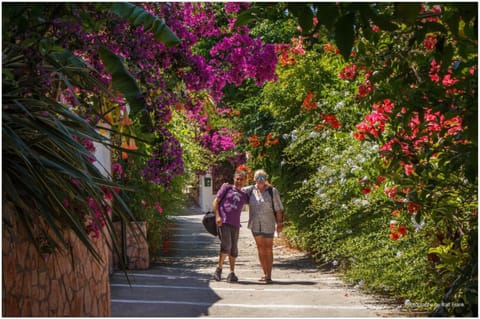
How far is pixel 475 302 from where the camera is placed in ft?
18.2

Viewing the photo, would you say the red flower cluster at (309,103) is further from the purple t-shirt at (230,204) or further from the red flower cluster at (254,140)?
the red flower cluster at (254,140)

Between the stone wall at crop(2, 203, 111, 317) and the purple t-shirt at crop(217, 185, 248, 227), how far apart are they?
388 centimetres

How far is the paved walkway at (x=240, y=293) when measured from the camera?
893 centimetres

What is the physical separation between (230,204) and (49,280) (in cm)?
546

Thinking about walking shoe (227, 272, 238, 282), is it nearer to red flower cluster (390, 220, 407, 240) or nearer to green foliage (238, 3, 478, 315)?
green foliage (238, 3, 478, 315)

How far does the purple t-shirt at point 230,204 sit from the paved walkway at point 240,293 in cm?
94

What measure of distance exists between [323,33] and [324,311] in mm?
4464

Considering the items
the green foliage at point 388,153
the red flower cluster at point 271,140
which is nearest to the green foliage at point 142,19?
the green foliage at point 388,153

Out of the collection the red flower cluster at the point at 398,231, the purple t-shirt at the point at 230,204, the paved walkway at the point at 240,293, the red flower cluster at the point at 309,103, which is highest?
the red flower cluster at the point at 309,103

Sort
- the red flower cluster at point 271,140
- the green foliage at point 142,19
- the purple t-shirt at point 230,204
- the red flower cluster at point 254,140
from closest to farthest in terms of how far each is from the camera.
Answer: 1. the green foliage at point 142,19
2. the purple t-shirt at point 230,204
3. the red flower cluster at point 271,140
4. the red flower cluster at point 254,140

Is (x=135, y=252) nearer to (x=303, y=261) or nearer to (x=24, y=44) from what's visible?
(x=303, y=261)

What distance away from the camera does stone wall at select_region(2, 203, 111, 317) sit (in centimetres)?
577

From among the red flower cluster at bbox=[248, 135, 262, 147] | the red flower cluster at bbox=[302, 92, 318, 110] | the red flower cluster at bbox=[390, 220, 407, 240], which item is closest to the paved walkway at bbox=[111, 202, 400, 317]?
the red flower cluster at bbox=[390, 220, 407, 240]

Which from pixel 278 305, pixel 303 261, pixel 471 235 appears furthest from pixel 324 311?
pixel 303 261
